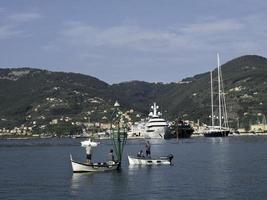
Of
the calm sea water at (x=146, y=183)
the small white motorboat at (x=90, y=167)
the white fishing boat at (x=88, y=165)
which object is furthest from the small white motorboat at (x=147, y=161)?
the white fishing boat at (x=88, y=165)

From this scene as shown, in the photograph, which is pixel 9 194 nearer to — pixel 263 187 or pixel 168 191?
pixel 168 191

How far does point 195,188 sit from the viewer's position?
5200 centimetres

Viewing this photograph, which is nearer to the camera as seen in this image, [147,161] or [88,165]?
[88,165]

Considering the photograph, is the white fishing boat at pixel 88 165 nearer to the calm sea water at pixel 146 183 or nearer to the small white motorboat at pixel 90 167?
the small white motorboat at pixel 90 167

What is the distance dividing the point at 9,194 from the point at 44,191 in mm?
2978

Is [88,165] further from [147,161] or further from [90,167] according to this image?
[147,161]

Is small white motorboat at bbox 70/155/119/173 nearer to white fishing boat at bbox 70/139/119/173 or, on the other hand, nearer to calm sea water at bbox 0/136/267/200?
white fishing boat at bbox 70/139/119/173

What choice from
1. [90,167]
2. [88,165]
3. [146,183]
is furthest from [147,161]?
[146,183]

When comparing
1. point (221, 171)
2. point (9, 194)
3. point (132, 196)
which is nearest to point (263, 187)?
point (132, 196)

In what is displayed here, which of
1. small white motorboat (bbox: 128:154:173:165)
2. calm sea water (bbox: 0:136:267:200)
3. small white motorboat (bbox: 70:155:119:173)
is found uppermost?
small white motorboat (bbox: 128:154:173:165)

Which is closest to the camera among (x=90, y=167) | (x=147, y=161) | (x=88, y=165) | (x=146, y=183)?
(x=146, y=183)

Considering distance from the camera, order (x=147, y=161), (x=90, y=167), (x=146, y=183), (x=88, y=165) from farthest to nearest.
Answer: (x=147, y=161), (x=90, y=167), (x=88, y=165), (x=146, y=183)

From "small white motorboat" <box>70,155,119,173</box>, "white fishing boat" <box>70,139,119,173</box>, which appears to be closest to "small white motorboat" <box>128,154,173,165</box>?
"small white motorboat" <box>70,155,119,173</box>

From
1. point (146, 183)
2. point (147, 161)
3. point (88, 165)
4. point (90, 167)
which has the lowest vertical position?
point (146, 183)
